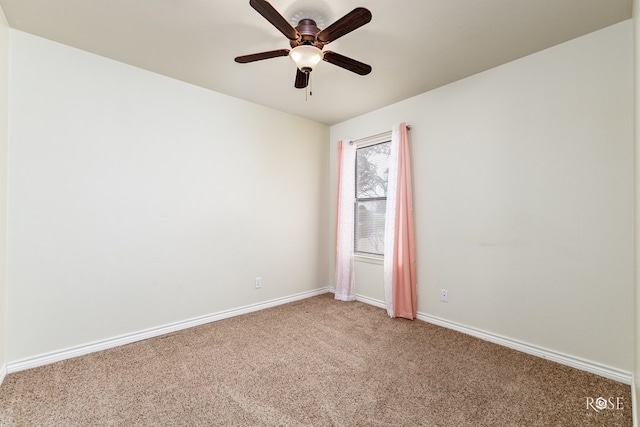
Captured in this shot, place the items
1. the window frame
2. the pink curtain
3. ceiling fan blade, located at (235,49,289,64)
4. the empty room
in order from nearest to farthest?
the empty room, ceiling fan blade, located at (235,49,289,64), the pink curtain, the window frame

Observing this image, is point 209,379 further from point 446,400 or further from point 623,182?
point 623,182

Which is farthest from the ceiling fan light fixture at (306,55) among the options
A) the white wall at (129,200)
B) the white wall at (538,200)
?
the white wall at (538,200)

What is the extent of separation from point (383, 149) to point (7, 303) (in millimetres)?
3685

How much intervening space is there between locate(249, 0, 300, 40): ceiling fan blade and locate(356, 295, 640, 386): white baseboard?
112 inches

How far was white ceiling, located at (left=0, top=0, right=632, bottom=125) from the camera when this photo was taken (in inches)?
72.9

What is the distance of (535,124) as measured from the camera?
7.76 ft

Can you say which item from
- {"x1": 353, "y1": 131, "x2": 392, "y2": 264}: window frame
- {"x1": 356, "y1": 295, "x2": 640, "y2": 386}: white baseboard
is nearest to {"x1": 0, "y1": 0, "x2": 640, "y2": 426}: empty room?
{"x1": 356, "y1": 295, "x2": 640, "y2": 386}: white baseboard

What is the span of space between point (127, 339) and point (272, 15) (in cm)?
278

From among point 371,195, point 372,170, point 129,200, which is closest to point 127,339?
point 129,200

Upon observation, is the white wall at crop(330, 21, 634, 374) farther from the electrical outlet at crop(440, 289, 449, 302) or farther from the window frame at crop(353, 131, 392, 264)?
the window frame at crop(353, 131, 392, 264)

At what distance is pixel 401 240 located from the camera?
3156 mm

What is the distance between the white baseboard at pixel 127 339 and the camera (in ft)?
6.92

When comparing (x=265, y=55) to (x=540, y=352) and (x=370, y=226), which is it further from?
(x=540, y=352)

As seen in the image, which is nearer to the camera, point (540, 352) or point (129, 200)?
point (540, 352)
